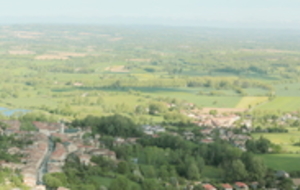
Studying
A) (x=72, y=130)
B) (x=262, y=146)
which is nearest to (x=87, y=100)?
(x=72, y=130)

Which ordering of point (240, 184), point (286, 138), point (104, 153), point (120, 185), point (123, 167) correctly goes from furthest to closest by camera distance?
point (286, 138), point (104, 153), point (123, 167), point (240, 184), point (120, 185)

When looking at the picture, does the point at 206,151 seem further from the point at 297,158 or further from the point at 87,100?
the point at 87,100

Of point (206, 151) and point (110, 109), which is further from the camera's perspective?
point (110, 109)

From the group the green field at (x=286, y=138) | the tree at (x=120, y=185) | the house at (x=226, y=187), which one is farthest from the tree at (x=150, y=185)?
the green field at (x=286, y=138)

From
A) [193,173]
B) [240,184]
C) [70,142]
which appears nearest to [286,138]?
[240,184]

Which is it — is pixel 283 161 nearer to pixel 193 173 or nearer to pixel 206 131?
pixel 193 173

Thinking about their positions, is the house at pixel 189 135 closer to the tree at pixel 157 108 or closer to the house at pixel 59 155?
the house at pixel 59 155
